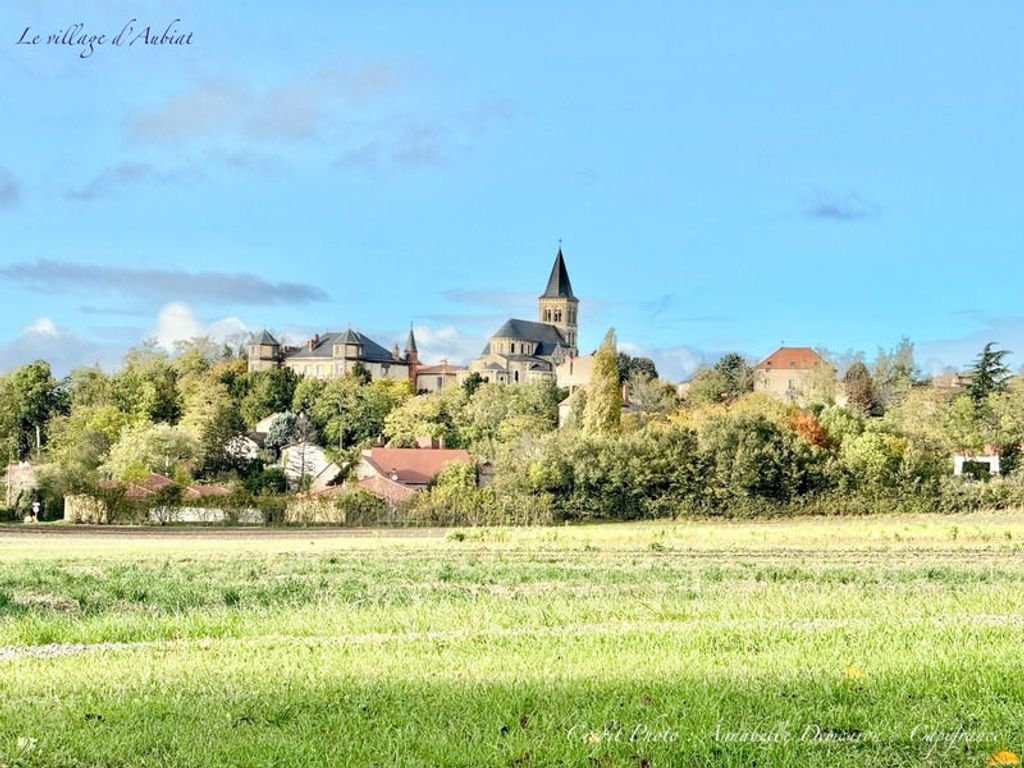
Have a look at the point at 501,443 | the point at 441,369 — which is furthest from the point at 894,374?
the point at 441,369

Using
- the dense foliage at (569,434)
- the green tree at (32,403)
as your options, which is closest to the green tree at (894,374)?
the dense foliage at (569,434)

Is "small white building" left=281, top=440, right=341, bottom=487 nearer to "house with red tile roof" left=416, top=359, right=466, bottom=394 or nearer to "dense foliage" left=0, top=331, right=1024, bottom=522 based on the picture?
"dense foliage" left=0, top=331, right=1024, bottom=522

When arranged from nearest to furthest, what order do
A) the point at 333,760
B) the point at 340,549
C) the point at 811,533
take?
the point at 333,760, the point at 340,549, the point at 811,533

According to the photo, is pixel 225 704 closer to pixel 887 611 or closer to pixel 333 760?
pixel 333 760

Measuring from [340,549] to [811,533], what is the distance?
62.2ft

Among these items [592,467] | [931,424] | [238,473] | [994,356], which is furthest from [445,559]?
[994,356]

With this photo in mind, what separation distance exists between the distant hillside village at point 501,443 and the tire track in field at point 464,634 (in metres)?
51.0

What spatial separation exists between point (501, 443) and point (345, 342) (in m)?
91.7

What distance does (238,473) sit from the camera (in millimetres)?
103875

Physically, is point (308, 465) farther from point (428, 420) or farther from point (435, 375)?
point (435, 375)

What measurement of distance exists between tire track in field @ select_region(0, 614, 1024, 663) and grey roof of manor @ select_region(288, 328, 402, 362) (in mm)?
170224

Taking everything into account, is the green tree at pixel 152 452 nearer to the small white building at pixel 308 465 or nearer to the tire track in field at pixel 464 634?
the small white building at pixel 308 465

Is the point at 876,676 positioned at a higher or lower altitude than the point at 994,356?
lower

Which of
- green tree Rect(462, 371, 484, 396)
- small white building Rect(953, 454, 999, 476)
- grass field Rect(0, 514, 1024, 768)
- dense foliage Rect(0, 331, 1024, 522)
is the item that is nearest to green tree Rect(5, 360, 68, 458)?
dense foliage Rect(0, 331, 1024, 522)
